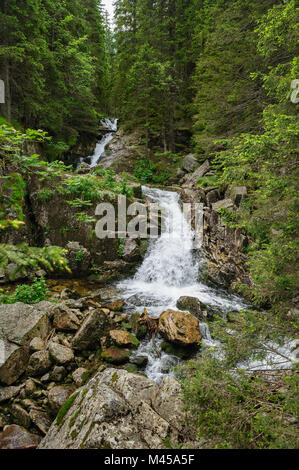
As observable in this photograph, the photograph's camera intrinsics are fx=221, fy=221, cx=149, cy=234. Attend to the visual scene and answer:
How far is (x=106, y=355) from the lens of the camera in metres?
4.98

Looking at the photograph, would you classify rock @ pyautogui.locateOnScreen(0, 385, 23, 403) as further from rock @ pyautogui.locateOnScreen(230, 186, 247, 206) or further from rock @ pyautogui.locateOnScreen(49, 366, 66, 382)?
rock @ pyautogui.locateOnScreen(230, 186, 247, 206)

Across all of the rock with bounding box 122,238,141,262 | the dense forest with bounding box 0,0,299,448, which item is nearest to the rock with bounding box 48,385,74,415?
the dense forest with bounding box 0,0,299,448

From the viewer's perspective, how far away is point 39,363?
439 cm

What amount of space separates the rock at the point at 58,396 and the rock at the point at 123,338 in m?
1.39

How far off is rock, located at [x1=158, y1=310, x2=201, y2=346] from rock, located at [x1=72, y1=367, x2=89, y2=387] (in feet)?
6.74

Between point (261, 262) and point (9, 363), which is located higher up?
point (261, 262)

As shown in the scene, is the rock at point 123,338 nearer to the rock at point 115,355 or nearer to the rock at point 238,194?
the rock at point 115,355

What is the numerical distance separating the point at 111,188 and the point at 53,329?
6395mm

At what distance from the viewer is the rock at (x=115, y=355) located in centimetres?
494

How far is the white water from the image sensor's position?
19609mm

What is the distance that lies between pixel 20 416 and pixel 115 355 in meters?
1.94

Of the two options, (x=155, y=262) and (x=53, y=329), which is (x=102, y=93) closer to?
(x=155, y=262)

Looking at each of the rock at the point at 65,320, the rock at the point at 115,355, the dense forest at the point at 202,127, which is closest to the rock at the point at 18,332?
the rock at the point at 65,320
